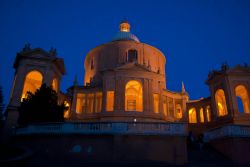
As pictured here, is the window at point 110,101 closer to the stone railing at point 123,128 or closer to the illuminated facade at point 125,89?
the illuminated facade at point 125,89

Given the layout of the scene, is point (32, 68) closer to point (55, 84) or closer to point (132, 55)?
point (55, 84)

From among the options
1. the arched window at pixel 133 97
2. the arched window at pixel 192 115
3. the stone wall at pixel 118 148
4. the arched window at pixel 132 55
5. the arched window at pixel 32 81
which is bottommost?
the stone wall at pixel 118 148

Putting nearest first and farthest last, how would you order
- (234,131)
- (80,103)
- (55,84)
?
(234,131)
(55,84)
(80,103)

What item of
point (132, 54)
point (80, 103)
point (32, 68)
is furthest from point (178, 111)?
point (32, 68)

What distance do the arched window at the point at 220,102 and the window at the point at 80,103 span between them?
65.1 ft

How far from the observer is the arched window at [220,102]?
35469mm

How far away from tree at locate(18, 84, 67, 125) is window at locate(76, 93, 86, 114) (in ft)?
43.8

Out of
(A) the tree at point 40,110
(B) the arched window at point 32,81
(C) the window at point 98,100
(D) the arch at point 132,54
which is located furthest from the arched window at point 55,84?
(D) the arch at point 132,54

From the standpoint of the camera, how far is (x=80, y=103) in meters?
36.6

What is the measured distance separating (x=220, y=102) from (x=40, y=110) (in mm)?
27264

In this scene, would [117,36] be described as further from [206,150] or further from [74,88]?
[206,150]

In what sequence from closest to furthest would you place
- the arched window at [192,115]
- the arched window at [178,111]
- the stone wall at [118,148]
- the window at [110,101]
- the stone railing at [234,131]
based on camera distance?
the stone wall at [118,148]
the stone railing at [234,131]
the window at [110,101]
the arched window at [178,111]
the arched window at [192,115]

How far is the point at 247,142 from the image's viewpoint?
18562 mm

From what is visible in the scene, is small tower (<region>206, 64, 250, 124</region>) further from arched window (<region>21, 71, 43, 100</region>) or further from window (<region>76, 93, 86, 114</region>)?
arched window (<region>21, 71, 43, 100</region>)
